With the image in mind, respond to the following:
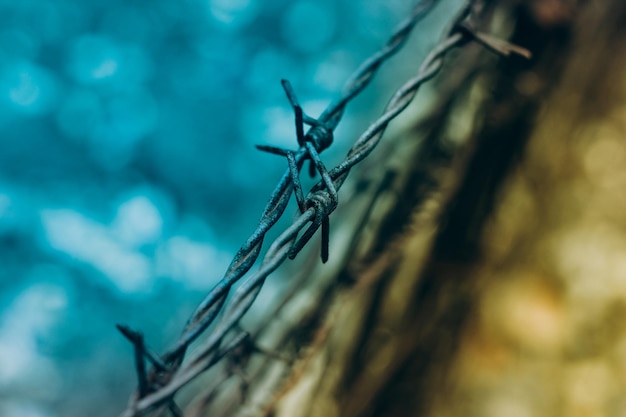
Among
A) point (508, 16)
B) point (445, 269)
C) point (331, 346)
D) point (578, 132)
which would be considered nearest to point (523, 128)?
point (578, 132)

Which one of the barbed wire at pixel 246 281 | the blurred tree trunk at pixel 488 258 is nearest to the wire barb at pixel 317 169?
the barbed wire at pixel 246 281

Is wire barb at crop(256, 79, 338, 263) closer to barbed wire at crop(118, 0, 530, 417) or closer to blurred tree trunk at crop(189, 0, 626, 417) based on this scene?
barbed wire at crop(118, 0, 530, 417)

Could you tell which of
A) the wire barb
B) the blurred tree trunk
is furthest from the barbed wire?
the blurred tree trunk

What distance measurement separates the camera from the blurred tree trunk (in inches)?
44.0

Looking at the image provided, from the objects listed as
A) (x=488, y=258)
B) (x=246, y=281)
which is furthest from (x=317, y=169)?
(x=488, y=258)

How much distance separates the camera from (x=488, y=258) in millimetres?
1222

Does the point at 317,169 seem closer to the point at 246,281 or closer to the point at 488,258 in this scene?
the point at 246,281

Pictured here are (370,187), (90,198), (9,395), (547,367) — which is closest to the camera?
(547,367)

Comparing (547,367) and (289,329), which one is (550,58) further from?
(289,329)

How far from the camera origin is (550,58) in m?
1.21

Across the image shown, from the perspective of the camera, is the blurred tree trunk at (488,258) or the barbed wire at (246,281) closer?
the barbed wire at (246,281)

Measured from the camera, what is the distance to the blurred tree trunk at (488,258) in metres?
1.12

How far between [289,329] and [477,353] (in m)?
0.52

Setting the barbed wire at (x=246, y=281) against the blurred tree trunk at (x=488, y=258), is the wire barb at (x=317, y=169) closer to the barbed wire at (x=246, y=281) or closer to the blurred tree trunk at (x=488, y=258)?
the barbed wire at (x=246, y=281)
